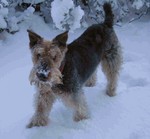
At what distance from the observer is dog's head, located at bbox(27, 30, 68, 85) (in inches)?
136

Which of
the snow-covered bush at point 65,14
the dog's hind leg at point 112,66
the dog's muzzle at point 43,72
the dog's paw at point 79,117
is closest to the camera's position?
the dog's muzzle at point 43,72

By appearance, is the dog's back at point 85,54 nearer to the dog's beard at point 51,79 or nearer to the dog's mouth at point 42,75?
the dog's beard at point 51,79

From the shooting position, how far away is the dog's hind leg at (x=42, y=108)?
13.2 ft

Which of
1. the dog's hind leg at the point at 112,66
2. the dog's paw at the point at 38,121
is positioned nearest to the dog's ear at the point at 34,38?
the dog's paw at the point at 38,121

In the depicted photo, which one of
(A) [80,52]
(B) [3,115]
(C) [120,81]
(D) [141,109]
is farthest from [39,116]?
(C) [120,81]

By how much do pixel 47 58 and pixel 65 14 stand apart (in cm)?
237

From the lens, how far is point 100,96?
4.91 metres

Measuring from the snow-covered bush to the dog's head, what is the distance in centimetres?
206

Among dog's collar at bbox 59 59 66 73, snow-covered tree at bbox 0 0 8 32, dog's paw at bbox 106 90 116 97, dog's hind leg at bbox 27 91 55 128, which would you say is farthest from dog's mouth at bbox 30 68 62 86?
snow-covered tree at bbox 0 0 8 32

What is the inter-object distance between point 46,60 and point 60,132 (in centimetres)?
100

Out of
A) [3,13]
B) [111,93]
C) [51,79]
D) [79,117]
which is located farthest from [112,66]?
[3,13]

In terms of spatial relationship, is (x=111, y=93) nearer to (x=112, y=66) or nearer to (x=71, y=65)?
(x=112, y=66)

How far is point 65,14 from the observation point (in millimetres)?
5719

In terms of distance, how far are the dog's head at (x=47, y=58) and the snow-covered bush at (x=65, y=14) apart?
2.06 m
